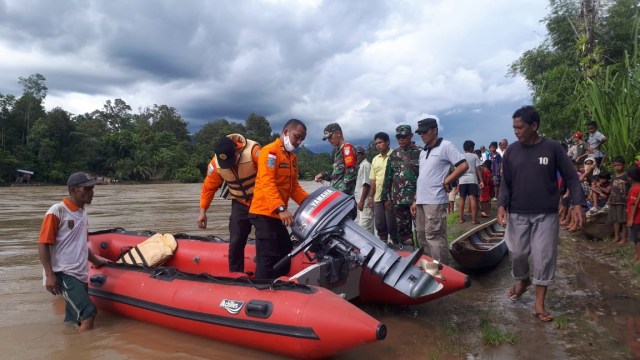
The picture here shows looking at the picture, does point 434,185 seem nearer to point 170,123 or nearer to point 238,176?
point 238,176

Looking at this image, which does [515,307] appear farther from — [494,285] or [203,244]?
[203,244]

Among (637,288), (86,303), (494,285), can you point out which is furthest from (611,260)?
(86,303)

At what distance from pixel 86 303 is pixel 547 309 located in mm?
3894

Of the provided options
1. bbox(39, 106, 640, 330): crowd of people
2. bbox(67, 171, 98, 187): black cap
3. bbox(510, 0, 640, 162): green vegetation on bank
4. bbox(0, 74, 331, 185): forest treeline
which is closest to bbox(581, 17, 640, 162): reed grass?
bbox(510, 0, 640, 162): green vegetation on bank

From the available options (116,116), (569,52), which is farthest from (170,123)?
(569,52)

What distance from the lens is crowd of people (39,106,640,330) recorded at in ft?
11.1

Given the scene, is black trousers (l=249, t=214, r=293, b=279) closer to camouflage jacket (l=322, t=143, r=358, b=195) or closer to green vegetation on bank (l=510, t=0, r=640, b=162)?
camouflage jacket (l=322, t=143, r=358, b=195)

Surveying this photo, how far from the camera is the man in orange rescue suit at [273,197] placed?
357 cm

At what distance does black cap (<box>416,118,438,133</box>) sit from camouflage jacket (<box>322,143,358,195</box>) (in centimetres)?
125

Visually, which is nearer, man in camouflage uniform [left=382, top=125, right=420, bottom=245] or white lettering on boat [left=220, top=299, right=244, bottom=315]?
white lettering on boat [left=220, top=299, right=244, bottom=315]

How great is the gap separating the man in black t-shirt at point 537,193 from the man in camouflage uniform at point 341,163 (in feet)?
6.67

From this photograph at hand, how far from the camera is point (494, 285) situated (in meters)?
4.64

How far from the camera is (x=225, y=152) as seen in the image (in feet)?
13.0

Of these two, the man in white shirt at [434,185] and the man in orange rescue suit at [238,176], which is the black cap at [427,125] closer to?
the man in white shirt at [434,185]
